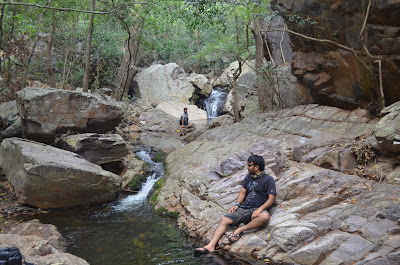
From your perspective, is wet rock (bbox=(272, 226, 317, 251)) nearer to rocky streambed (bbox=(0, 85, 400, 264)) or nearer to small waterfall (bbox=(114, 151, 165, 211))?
rocky streambed (bbox=(0, 85, 400, 264))

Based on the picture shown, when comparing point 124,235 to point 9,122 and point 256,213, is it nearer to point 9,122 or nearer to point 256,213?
point 256,213

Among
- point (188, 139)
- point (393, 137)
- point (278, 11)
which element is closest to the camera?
point (393, 137)

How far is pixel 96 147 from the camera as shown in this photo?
11.0 meters

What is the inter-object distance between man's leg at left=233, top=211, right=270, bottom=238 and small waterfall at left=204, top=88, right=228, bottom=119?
61.5ft

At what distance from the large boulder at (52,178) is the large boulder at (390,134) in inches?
269

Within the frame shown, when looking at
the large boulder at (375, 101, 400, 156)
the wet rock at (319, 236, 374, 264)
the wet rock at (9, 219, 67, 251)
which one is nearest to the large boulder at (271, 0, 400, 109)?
the large boulder at (375, 101, 400, 156)

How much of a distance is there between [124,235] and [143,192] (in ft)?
11.2

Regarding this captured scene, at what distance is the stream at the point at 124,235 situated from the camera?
5.80m

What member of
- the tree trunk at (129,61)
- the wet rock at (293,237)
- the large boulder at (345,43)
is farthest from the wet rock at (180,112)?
the wet rock at (293,237)

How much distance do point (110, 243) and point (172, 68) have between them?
2151cm

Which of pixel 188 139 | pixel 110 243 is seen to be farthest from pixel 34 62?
pixel 110 243

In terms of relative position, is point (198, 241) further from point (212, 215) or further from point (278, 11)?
point (278, 11)

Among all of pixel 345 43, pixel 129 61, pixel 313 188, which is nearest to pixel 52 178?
pixel 313 188

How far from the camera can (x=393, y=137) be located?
244 inches
